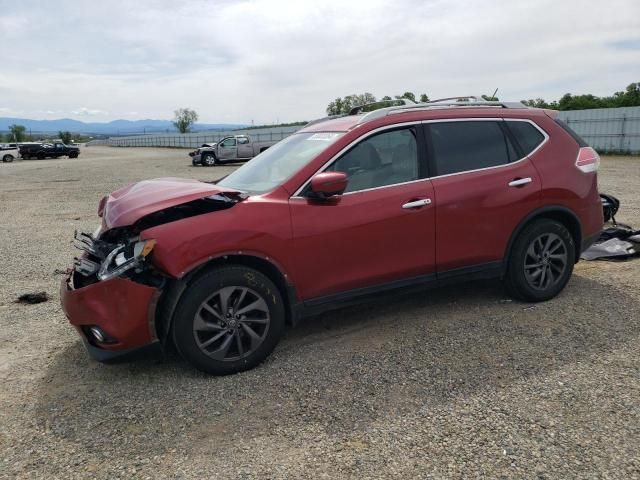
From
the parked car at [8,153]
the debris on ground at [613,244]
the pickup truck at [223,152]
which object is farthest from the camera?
the parked car at [8,153]

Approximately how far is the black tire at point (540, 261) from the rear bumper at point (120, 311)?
9.93 ft

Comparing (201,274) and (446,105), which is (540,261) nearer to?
(446,105)

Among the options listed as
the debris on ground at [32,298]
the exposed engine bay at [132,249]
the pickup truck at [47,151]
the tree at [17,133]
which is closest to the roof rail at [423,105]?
the exposed engine bay at [132,249]

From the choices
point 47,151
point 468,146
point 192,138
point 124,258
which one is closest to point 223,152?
point 47,151

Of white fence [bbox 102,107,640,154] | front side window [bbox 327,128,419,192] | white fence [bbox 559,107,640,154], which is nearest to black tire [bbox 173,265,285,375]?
front side window [bbox 327,128,419,192]

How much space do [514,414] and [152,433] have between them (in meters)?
2.08

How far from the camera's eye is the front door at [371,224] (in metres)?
3.66

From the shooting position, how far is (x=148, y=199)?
3617 millimetres

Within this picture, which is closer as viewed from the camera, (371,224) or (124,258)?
(124,258)

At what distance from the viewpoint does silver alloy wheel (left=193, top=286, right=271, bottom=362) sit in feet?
11.2

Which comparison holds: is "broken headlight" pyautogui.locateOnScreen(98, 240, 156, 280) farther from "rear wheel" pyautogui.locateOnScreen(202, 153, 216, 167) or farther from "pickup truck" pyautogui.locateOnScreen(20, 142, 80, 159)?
"pickup truck" pyautogui.locateOnScreen(20, 142, 80, 159)

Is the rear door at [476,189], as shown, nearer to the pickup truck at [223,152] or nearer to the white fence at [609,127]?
the white fence at [609,127]

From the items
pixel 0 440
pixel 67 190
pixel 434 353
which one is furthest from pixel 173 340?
pixel 67 190

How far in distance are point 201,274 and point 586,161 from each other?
362cm
